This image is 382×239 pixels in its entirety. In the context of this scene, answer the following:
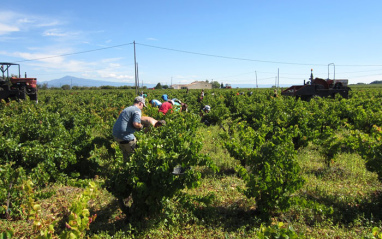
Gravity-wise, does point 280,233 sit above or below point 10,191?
above

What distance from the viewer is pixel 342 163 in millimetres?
6547

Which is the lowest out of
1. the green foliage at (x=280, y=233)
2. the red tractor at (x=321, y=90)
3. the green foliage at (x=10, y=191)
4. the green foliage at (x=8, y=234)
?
the green foliage at (x=10, y=191)

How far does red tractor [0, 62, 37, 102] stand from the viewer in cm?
1558

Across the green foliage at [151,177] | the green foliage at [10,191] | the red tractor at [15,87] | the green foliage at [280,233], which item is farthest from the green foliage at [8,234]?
the red tractor at [15,87]

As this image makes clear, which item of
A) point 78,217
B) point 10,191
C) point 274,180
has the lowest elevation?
point 10,191

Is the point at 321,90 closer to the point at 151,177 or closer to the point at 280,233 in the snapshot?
the point at 151,177

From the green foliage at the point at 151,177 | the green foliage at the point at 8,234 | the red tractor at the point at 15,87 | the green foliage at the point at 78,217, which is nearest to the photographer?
the green foliage at the point at 8,234

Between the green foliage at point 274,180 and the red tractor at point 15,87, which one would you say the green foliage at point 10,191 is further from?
the red tractor at point 15,87

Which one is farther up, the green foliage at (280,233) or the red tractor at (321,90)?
the red tractor at (321,90)

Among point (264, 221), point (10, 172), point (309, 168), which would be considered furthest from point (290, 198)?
point (10, 172)

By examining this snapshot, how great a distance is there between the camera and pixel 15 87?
16516 millimetres

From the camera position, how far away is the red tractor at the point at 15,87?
15.6 meters

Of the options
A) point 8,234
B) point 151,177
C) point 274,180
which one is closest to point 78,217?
point 8,234

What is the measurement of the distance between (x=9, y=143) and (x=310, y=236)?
5.20 m
